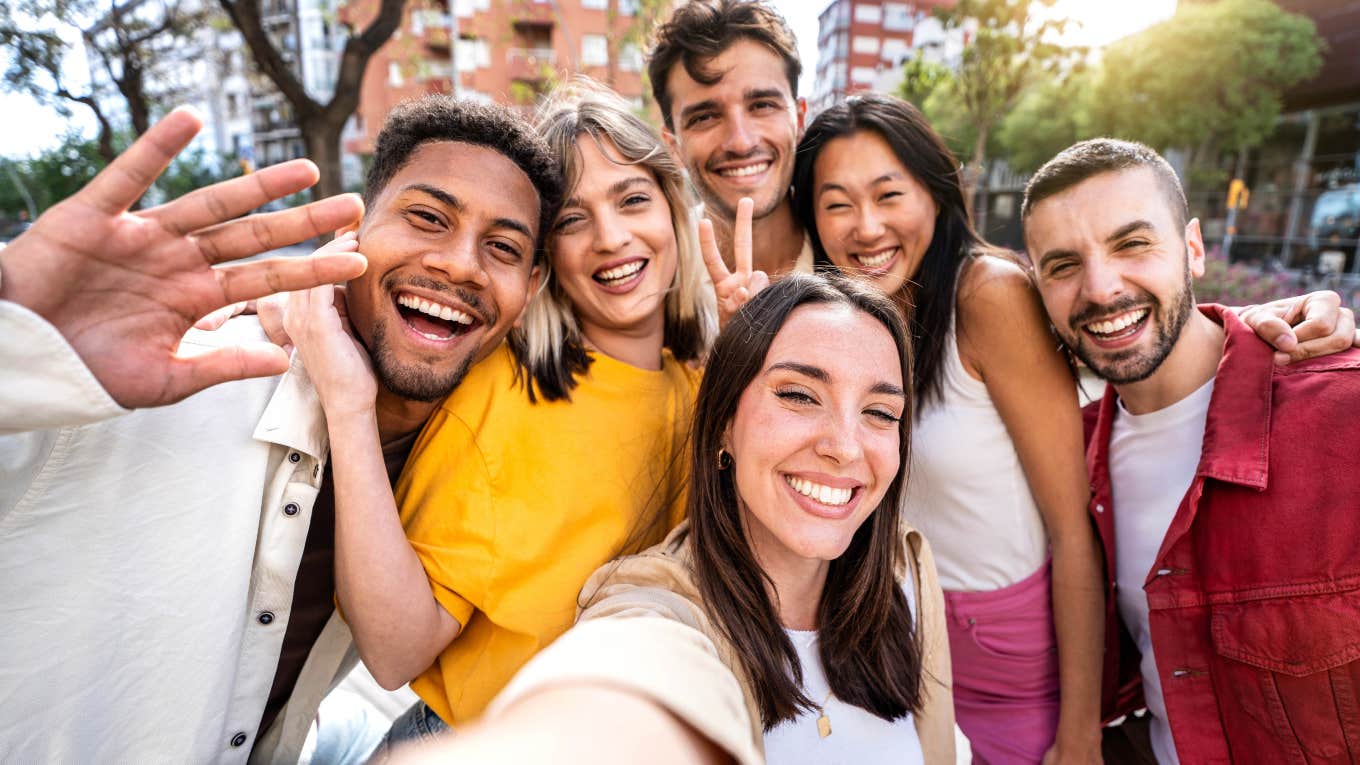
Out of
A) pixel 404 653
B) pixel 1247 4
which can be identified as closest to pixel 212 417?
pixel 404 653

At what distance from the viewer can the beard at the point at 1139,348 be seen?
2.20m

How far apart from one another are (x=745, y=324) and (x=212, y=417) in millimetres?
1455

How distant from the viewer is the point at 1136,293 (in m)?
2.20

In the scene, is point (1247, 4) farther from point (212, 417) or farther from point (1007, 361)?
point (212, 417)

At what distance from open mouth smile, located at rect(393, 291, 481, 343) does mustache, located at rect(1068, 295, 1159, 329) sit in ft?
6.36

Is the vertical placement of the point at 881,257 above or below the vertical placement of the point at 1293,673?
above

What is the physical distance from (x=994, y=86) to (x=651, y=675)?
12.9m

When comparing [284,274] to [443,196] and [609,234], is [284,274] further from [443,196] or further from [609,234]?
[609,234]

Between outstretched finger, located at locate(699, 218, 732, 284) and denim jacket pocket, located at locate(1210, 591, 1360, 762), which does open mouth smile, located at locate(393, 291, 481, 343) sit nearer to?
outstretched finger, located at locate(699, 218, 732, 284)

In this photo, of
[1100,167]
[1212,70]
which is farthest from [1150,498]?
[1212,70]

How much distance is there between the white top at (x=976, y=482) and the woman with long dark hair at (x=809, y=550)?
1.39 feet

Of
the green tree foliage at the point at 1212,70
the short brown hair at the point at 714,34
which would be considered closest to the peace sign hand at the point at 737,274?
the short brown hair at the point at 714,34

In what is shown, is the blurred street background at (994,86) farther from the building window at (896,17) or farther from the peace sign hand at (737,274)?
the building window at (896,17)

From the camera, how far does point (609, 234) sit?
2.38 m
